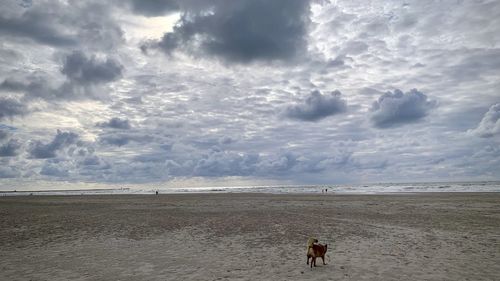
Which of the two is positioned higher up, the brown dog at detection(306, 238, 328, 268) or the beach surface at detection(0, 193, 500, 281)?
the brown dog at detection(306, 238, 328, 268)

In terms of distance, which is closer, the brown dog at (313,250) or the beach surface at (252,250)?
the beach surface at (252,250)

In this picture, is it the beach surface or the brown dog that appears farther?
the brown dog

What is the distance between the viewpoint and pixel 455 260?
1270 cm

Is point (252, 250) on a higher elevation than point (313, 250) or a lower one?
lower

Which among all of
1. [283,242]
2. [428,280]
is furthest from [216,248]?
[428,280]

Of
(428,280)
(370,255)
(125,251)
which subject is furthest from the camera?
(125,251)

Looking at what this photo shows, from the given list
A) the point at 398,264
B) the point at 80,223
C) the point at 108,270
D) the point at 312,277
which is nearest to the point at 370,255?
the point at 398,264

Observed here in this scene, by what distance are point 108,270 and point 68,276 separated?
1.29 meters

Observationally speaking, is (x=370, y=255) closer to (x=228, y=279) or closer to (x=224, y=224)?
(x=228, y=279)

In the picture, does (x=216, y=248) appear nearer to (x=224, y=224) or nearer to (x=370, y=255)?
(x=370, y=255)

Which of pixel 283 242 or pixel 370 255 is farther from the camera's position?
pixel 283 242

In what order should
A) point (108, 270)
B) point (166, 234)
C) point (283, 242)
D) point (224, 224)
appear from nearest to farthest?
point (108, 270)
point (283, 242)
point (166, 234)
point (224, 224)

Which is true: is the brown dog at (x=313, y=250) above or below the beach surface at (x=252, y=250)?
above

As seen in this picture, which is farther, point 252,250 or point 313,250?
point 252,250
